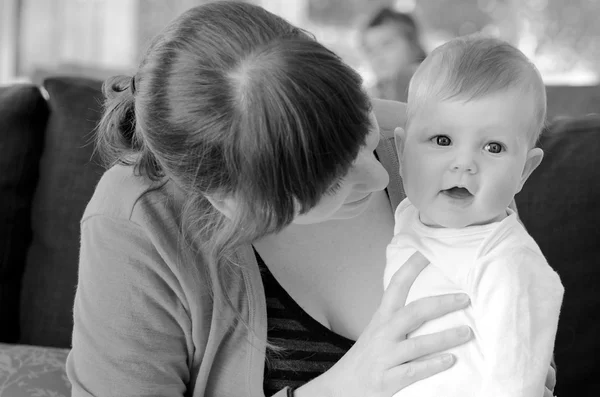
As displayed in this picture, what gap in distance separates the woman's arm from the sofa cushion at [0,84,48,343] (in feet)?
1.80

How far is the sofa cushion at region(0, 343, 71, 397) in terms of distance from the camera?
1.27 meters

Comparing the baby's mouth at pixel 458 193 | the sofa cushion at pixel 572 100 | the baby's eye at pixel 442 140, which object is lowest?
the baby's mouth at pixel 458 193

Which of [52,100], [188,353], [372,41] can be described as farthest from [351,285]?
[372,41]

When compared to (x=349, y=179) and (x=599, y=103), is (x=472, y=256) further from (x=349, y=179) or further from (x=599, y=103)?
(x=599, y=103)

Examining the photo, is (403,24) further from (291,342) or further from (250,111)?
(250,111)

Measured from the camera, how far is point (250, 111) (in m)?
0.83

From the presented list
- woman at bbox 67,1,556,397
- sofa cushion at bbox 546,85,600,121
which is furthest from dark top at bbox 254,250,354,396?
sofa cushion at bbox 546,85,600,121

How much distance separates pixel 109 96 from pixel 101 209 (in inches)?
6.8

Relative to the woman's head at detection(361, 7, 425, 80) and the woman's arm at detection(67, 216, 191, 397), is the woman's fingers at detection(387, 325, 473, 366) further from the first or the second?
the woman's head at detection(361, 7, 425, 80)

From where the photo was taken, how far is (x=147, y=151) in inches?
39.6

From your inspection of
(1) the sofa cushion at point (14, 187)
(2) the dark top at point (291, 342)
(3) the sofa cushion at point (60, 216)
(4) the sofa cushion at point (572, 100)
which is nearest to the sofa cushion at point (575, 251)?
(4) the sofa cushion at point (572, 100)

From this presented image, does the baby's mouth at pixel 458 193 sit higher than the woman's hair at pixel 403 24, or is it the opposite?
the woman's hair at pixel 403 24

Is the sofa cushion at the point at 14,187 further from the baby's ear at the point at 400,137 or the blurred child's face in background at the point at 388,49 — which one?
the blurred child's face in background at the point at 388,49

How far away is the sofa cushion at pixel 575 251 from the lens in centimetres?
150
